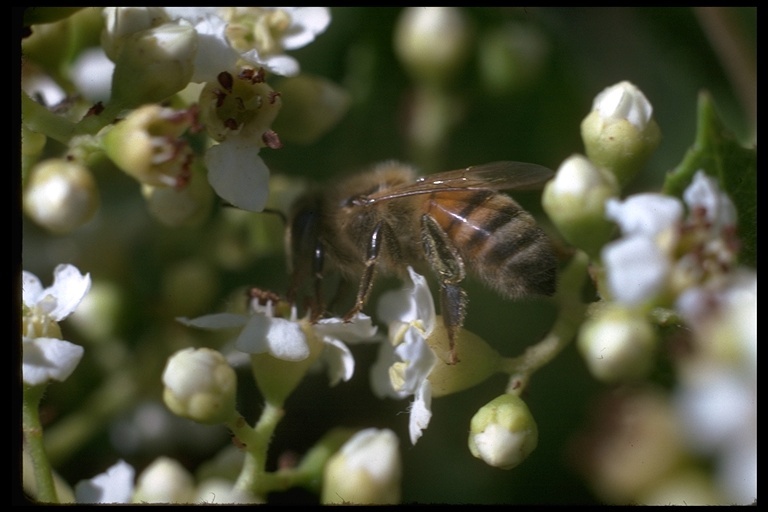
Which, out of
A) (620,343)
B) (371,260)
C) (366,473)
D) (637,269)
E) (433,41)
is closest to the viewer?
(637,269)

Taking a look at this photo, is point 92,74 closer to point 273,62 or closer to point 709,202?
point 273,62

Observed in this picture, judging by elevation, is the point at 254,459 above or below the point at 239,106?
below

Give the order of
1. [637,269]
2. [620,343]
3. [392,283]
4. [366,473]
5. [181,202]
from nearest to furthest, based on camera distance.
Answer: [637,269], [620,343], [366,473], [181,202], [392,283]

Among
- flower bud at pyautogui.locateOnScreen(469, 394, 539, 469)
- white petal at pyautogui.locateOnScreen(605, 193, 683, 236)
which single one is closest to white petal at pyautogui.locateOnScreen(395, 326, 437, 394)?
flower bud at pyautogui.locateOnScreen(469, 394, 539, 469)

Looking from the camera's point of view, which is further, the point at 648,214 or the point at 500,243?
the point at 500,243

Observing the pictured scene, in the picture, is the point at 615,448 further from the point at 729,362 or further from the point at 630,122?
the point at 630,122

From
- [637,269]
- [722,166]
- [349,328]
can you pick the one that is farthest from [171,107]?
[722,166]

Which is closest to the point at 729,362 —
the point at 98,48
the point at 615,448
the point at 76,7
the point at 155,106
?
the point at 615,448
